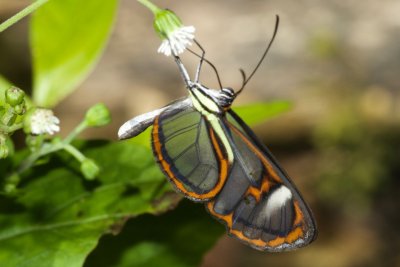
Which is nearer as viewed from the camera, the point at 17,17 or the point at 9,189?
the point at 17,17

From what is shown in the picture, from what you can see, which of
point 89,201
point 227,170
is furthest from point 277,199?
point 89,201

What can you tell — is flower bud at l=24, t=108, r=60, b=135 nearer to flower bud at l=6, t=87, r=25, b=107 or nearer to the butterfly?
flower bud at l=6, t=87, r=25, b=107

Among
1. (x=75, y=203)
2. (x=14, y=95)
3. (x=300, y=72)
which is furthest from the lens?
(x=300, y=72)

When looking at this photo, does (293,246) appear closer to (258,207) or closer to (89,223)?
(258,207)

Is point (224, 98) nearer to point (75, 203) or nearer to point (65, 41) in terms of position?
point (75, 203)

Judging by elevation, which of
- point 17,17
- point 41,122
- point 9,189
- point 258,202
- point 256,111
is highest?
point 17,17

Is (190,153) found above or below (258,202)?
above

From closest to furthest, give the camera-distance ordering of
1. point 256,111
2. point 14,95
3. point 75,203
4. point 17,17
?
point 17,17 < point 14,95 < point 75,203 < point 256,111
